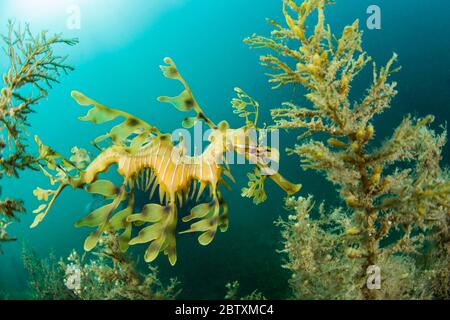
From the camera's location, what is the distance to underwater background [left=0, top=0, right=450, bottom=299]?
10.8 meters

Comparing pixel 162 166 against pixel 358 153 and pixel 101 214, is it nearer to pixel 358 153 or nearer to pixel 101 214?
pixel 101 214

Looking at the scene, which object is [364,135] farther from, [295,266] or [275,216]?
[275,216]

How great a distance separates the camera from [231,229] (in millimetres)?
12328

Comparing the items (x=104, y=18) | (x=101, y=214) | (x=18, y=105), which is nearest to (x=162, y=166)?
(x=101, y=214)

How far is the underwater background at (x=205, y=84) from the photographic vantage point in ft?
35.3

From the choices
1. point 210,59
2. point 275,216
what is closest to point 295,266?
point 275,216

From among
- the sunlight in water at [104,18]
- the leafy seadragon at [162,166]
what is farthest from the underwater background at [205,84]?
the leafy seadragon at [162,166]

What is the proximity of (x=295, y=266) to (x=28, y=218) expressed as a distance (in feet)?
122

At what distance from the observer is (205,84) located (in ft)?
98.5

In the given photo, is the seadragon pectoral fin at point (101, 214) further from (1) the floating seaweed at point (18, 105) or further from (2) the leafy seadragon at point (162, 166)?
(1) the floating seaweed at point (18, 105)

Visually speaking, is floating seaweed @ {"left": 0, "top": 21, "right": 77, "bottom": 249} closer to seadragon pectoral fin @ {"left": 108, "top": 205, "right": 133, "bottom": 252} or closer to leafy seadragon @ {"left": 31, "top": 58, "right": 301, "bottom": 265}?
leafy seadragon @ {"left": 31, "top": 58, "right": 301, "bottom": 265}

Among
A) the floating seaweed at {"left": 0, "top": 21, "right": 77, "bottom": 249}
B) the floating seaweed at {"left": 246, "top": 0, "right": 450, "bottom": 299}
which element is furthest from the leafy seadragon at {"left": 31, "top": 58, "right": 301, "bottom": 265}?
the floating seaweed at {"left": 0, "top": 21, "right": 77, "bottom": 249}

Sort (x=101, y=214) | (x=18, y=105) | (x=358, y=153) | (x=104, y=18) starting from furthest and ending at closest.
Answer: (x=104, y=18) → (x=18, y=105) → (x=101, y=214) → (x=358, y=153)

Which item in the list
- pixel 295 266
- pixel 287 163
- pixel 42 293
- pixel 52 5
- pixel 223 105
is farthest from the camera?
pixel 52 5
